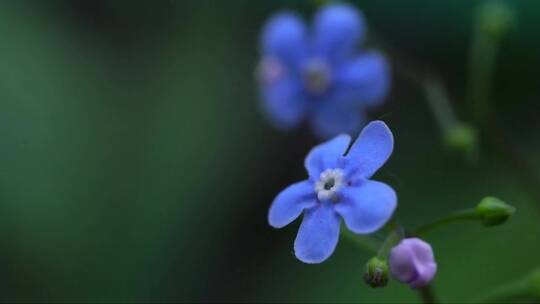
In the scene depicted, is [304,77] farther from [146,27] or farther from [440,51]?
[146,27]

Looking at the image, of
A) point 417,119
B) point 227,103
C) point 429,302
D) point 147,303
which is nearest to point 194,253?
Answer: point 147,303

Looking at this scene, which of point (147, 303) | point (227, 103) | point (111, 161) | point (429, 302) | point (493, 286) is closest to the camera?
point (429, 302)

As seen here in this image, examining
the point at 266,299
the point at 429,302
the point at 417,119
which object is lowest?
the point at 266,299

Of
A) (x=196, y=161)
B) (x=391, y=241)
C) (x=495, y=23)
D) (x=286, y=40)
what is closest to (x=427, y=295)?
(x=391, y=241)

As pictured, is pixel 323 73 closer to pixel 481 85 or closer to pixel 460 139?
pixel 481 85

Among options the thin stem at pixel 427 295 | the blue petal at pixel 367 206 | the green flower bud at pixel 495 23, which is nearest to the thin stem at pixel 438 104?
the green flower bud at pixel 495 23

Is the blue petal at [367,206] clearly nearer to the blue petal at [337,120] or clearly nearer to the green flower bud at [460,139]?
the green flower bud at [460,139]

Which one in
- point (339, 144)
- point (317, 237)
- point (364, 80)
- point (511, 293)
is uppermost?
point (339, 144)

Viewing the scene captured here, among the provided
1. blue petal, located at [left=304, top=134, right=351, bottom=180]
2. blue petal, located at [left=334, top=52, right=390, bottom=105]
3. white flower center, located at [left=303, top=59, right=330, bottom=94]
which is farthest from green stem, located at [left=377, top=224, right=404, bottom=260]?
white flower center, located at [left=303, top=59, right=330, bottom=94]
